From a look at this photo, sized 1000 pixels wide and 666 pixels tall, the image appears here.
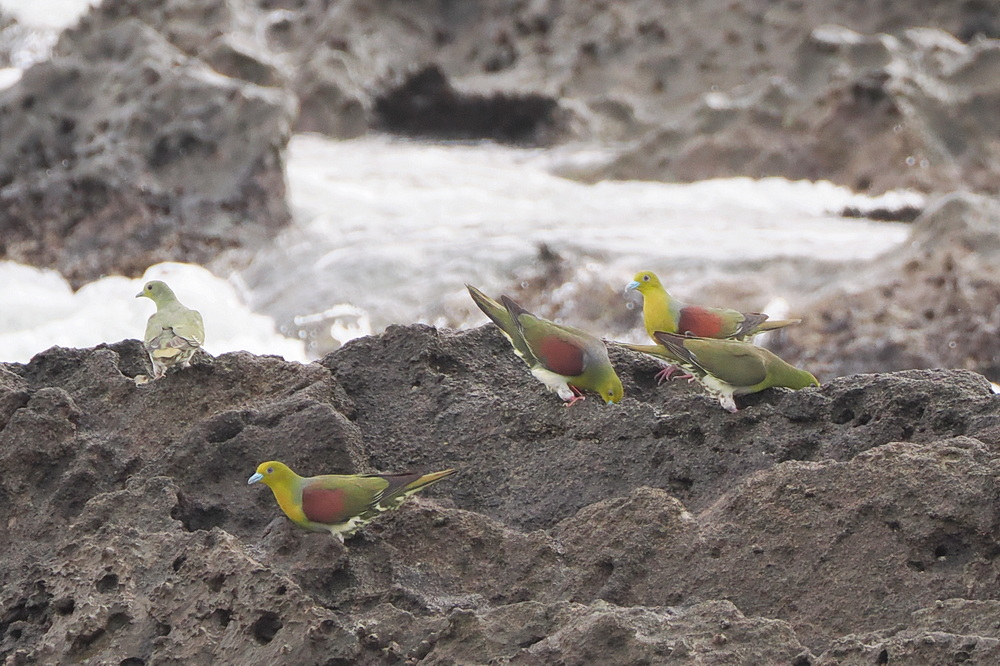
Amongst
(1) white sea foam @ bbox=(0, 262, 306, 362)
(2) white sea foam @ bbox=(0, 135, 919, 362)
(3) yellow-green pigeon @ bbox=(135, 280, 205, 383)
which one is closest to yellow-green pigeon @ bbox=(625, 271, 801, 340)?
(3) yellow-green pigeon @ bbox=(135, 280, 205, 383)

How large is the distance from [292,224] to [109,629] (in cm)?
1005

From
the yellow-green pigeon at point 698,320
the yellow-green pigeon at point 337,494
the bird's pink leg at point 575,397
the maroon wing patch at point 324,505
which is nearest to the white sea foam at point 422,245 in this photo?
the yellow-green pigeon at point 698,320

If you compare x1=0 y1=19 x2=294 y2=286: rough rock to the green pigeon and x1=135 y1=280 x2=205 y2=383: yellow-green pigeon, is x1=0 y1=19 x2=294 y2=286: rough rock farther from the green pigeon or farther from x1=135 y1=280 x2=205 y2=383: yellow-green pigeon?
the green pigeon

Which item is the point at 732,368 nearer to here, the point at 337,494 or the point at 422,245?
the point at 337,494

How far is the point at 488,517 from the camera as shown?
3.60 meters

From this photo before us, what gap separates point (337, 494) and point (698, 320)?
5.00ft

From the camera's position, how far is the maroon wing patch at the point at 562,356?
12.7 feet

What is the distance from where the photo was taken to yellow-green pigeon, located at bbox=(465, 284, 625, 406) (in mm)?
3887


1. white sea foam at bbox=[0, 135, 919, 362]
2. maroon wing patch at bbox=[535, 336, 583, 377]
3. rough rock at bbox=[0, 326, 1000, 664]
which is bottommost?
white sea foam at bbox=[0, 135, 919, 362]

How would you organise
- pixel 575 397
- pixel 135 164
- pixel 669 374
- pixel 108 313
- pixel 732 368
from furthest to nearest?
pixel 135 164 → pixel 108 313 → pixel 669 374 → pixel 575 397 → pixel 732 368

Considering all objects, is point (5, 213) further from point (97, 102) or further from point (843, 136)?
point (843, 136)

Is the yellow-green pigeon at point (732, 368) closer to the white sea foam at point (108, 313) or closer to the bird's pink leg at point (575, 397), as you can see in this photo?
the bird's pink leg at point (575, 397)

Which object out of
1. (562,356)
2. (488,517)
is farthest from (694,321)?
Answer: (488,517)

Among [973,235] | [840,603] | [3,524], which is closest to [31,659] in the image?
[3,524]
